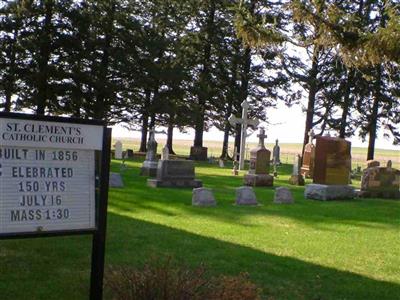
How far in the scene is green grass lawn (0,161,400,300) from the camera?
6.32 metres

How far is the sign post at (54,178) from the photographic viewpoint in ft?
13.3

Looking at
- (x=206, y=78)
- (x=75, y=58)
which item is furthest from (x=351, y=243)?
(x=206, y=78)

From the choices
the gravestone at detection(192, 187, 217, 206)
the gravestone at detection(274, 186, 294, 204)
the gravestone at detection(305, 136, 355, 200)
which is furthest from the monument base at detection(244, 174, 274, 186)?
the gravestone at detection(192, 187, 217, 206)

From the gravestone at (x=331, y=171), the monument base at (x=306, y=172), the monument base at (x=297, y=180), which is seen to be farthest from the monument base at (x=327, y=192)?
the monument base at (x=306, y=172)

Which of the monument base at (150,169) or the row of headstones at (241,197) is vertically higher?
the monument base at (150,169)

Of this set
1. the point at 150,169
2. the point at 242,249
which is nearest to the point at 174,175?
the point at 150,169

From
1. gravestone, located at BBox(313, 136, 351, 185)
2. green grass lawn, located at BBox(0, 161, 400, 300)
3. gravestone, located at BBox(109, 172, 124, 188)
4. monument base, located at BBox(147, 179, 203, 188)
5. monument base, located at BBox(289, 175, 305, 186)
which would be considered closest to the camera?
green grass lawn, located at BBox(0, 161, 400, 300)

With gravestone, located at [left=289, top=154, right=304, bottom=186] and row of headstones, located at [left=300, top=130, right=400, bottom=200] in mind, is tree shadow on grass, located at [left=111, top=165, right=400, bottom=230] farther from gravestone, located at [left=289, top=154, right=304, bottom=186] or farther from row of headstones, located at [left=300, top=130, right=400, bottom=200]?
gravestone, located at [left=289, top=154, right=304, bottom=186]

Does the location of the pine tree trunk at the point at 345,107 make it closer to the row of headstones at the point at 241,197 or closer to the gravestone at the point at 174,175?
the gravestone at the point at 174,175

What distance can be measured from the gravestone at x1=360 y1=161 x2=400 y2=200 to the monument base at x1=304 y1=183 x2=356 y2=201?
4.57 ft

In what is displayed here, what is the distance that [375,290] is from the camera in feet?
21.4

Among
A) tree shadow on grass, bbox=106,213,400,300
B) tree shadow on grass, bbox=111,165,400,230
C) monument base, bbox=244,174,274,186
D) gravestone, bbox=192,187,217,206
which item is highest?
monument base, bbox=244,174,274,186

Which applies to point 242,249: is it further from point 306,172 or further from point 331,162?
point 306,172

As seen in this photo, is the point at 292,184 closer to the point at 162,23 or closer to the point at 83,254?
the point at 83,254
